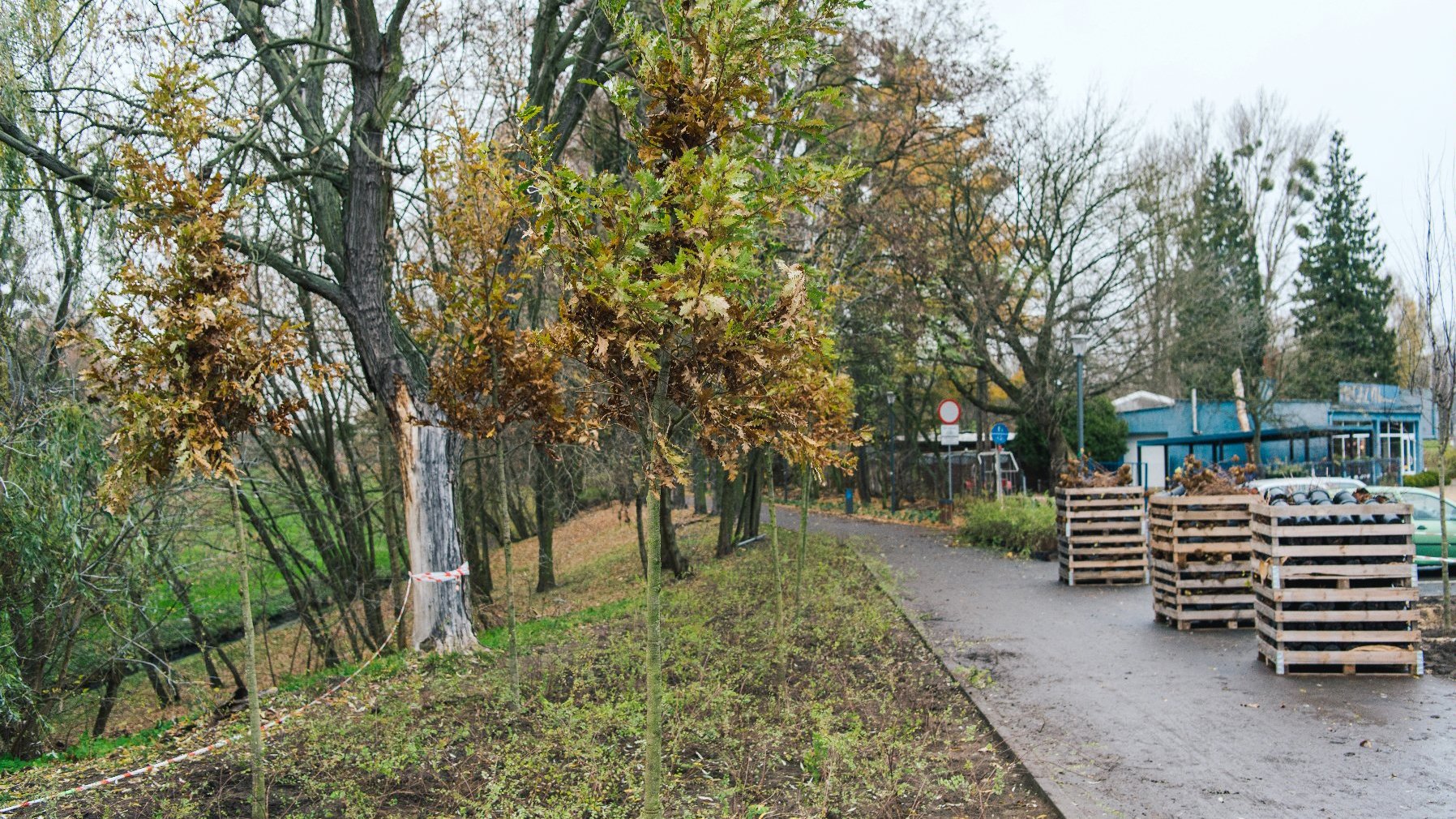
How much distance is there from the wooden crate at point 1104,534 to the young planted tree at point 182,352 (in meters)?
11.2

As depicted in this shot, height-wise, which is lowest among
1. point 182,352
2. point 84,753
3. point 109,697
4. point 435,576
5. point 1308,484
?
point 109,697

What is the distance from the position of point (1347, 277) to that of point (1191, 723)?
45.9 m

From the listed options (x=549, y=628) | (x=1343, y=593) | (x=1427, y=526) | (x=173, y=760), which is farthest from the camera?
(x=1427, y=526)

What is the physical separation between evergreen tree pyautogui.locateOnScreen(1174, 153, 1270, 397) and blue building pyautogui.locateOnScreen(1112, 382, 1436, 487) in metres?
1.54

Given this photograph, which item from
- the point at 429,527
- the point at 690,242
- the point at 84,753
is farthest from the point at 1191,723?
the point at 84,753

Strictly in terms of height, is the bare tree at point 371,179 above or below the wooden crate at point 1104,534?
above

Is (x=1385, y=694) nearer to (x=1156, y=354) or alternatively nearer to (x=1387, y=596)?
(x=1387, y=596)

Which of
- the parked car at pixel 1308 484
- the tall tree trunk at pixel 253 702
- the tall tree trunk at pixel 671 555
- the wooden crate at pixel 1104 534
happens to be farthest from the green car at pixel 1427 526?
the tall tree trunk at pixel 253 702

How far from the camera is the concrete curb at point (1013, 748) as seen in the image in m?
5.25

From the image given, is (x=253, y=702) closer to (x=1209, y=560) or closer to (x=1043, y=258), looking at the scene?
(x=1209, y=560)

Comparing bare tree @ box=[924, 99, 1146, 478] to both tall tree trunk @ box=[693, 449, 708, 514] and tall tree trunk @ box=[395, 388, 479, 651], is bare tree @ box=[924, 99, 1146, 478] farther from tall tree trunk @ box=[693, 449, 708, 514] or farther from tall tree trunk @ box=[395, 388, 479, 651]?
tall tree trunk @ box=[395, 388, 479, 651]

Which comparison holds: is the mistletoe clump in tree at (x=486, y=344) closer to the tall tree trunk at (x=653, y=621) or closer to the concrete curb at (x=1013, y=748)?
the tall tree trunk at (x=653, y=621)

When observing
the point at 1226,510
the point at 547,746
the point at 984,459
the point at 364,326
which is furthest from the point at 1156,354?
the point at 547,746

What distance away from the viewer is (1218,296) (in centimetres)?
2720
